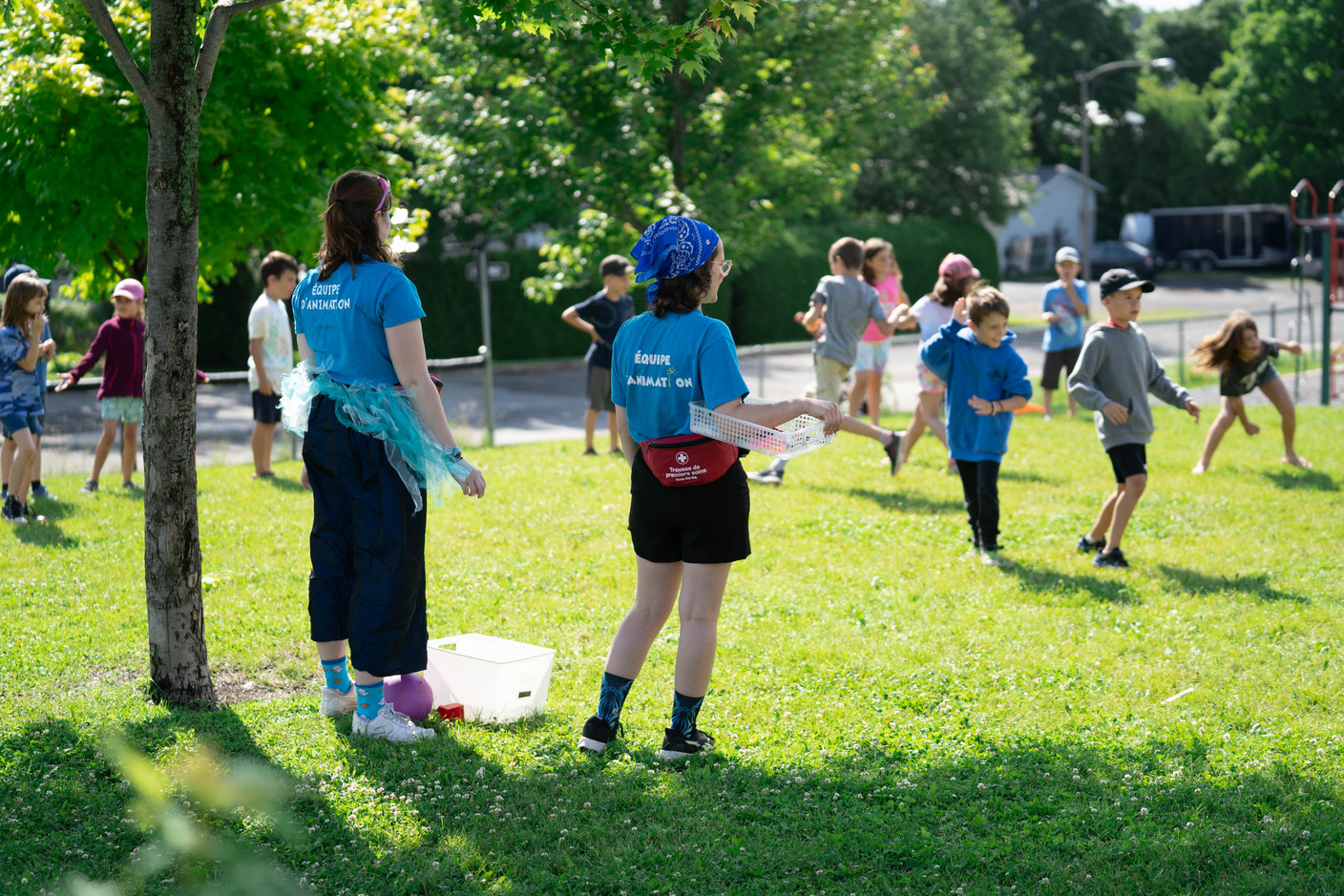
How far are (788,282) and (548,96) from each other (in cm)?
1777

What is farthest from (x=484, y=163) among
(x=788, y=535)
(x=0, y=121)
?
(x=788, y=535)

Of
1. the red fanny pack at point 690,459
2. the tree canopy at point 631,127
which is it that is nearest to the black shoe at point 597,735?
the red fanny pack at point 690,459

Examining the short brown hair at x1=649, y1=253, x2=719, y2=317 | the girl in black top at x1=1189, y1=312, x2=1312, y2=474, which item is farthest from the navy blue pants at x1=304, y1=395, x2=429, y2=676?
the girl in black top at x1=1189, y1=312, x2=1312, y2=474

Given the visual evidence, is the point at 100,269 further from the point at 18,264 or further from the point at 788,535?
the point at 788,535

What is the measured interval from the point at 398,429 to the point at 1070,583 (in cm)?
437

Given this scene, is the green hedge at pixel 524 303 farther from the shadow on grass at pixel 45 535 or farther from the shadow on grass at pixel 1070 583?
the shadow on grass at pixel 45 535

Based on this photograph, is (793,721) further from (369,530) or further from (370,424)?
A: (370,424)

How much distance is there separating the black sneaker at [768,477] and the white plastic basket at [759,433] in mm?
6158

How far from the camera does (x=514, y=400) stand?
72.2 ft

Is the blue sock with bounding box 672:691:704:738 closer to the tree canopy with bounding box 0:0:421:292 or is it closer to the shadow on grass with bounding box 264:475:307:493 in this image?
the shadow on grass with bounding box 264:475:307:493

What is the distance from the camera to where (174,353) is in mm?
4652

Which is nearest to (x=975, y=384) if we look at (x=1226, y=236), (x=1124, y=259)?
(x=1124, y=259)

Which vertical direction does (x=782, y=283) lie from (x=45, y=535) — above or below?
above

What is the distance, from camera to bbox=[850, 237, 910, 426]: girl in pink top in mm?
10836
